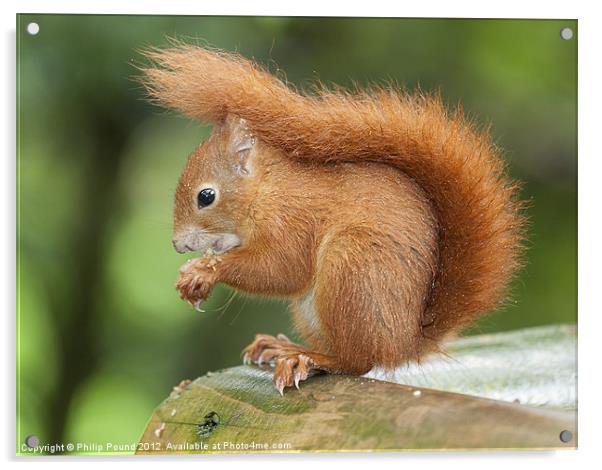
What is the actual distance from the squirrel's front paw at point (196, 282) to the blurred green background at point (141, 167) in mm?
343

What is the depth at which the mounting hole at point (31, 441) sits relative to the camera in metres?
2.24

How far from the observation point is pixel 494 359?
7.93 feet

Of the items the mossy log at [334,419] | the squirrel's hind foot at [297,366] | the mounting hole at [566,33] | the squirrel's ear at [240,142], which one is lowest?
the mossy log at [334,419]

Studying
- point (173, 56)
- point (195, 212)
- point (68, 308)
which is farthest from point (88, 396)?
point (173, 56)

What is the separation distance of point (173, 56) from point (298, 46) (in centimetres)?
41

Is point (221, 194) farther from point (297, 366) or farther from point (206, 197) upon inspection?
point (297, 366)

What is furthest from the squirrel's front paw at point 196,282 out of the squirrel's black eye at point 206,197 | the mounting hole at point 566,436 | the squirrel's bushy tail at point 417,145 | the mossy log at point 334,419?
the mounting hole at point 566,436

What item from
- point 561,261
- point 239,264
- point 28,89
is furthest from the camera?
point 561,261

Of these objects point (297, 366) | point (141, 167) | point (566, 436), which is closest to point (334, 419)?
point (297, 366)

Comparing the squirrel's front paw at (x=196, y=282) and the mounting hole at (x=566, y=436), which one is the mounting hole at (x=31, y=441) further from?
the mounting hole at (x=566, y=436)

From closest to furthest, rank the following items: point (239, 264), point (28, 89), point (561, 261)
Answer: point (239, 264) → point (28, 89) → point (561, 261)

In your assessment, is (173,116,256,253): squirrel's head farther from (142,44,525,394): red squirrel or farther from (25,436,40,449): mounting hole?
(25,436,40,449): mounting hole
